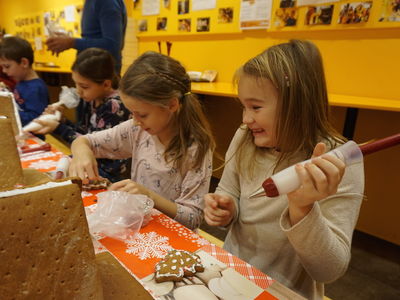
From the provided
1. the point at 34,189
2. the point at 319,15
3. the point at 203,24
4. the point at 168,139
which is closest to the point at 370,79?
the point at 319,15

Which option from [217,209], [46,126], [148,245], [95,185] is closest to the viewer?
[148,245]

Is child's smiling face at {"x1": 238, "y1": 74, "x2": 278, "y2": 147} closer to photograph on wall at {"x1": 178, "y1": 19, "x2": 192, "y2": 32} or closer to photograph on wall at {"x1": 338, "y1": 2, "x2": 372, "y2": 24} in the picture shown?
photograph on wall at {"x1": 338, "y1": 2, "x2": 372, "y2": 24}

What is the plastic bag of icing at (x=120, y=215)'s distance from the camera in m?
0.71

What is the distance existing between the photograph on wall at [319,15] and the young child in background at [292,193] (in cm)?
142

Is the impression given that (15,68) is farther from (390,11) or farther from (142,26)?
(390,11)

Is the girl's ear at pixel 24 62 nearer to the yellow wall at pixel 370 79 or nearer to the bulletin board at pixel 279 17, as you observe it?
the bulletin board at pixel 279 17

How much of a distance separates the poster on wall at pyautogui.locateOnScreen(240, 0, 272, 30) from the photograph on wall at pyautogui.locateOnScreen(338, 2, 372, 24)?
0.54 m

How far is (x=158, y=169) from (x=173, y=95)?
0.28 m

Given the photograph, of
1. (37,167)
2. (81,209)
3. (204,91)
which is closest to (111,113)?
→ (37,167)

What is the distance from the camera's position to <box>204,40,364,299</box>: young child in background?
1.99 feet

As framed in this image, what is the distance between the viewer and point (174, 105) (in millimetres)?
1085

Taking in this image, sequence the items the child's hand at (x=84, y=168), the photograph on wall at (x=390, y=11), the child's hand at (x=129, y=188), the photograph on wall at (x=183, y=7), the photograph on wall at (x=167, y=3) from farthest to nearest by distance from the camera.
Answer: the photograph on wall at (x=167, y=3) → the photograph on wall at (x=183, y=7) → the photograph on wall at (x=390, y=11) → the child's hand at (x=84, y=168) → the child's hand at (x=129, y=188)

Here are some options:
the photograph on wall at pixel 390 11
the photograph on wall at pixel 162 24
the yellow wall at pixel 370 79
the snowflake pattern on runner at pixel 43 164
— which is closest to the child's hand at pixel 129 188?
the snowflake pattern on runner at pixel 43 164

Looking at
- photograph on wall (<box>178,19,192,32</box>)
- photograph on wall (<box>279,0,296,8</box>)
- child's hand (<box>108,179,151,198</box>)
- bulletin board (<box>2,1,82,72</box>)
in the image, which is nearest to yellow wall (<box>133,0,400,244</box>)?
photograph on wall (<box>279,0,296,8</box>)
